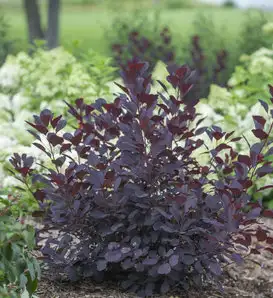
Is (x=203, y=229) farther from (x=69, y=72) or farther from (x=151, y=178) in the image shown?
(x=69, y=72)

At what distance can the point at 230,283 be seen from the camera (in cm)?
416

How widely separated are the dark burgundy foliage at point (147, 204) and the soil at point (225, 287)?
9cm

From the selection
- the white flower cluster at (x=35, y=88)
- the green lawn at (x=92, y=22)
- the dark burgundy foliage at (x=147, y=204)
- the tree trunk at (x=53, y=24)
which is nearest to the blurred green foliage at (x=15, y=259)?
the dark burgundy foliage at (x=147, y=204)

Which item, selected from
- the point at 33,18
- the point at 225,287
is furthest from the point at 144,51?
the point at 33,18

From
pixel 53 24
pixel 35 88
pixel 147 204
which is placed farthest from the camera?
pixel 53 24

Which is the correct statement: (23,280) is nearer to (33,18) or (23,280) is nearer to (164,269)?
(164,269)

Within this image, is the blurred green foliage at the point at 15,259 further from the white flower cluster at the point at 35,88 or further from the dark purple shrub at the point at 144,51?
the dark purple shrub at the point at 144,51

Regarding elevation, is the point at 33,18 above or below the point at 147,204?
below

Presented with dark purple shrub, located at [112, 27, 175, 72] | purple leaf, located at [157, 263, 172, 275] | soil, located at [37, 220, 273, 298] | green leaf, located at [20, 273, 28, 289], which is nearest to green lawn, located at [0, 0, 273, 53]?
dark purple shrub, located at [112, 27, 175, 72]

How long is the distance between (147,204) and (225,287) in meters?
0.96

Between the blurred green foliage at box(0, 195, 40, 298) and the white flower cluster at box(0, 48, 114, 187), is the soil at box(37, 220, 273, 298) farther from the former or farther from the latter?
the white flower cluster at box(0, 48, 114, 187)

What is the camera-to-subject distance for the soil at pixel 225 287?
3.56 metres

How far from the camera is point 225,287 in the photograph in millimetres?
4066

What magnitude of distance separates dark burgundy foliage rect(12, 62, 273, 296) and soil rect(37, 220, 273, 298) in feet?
0.28
